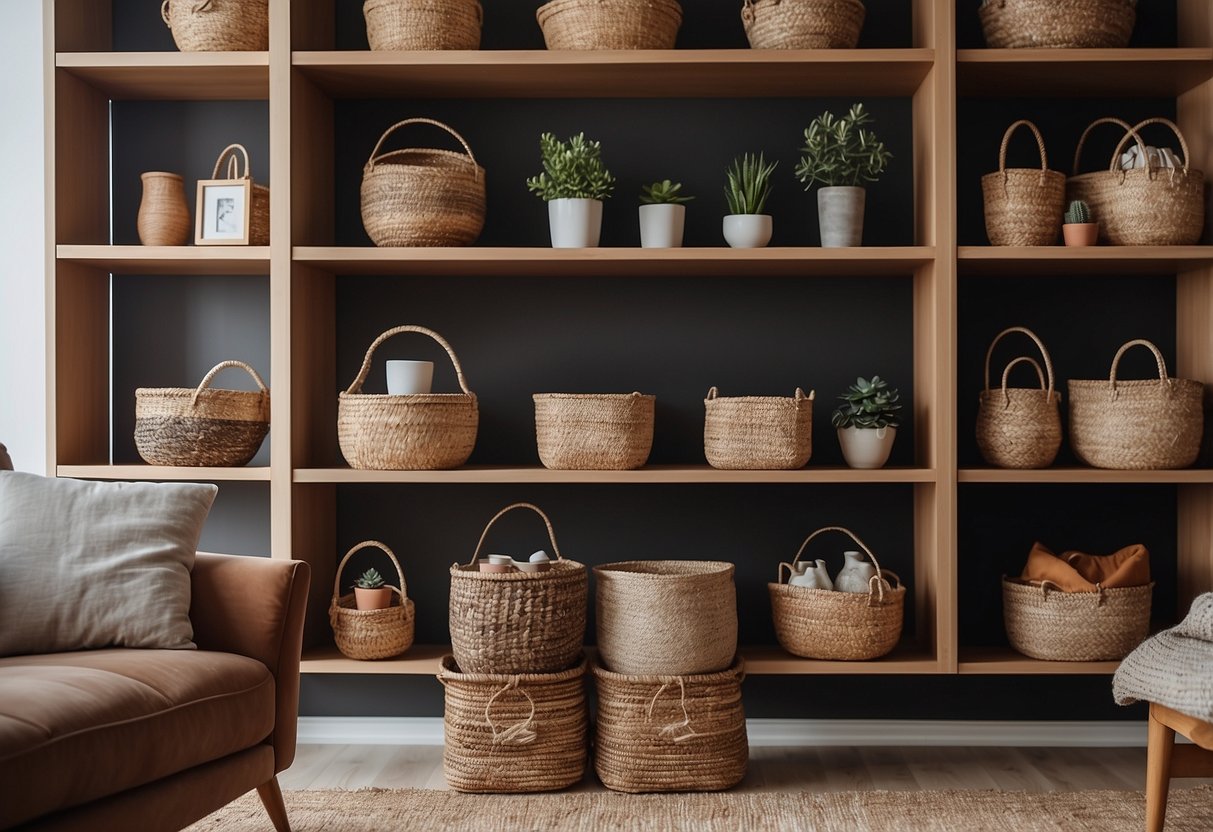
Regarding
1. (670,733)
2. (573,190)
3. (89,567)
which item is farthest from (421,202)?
(670,733)

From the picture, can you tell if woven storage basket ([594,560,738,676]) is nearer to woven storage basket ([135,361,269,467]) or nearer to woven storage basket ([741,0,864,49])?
woven storage basket ([135,361,269,467])

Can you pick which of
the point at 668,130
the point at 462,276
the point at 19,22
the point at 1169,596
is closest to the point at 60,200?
the point at 19,22

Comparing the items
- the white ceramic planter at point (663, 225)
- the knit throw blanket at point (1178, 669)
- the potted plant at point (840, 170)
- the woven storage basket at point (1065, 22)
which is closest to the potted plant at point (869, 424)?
the potted plant at point (840, 170)

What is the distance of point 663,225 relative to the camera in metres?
2.63

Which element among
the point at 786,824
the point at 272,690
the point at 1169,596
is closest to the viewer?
the point at 272,690

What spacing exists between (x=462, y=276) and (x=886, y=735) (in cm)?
182

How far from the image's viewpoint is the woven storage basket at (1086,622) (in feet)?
8.27

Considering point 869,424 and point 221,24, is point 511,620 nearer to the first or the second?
point 869,424

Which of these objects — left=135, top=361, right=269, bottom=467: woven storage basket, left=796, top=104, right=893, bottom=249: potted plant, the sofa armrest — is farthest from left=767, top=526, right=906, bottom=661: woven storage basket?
left=135, top=361, right=269, bottom=467: woven storage basket

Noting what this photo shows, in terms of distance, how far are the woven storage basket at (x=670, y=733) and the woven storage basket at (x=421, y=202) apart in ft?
4.09

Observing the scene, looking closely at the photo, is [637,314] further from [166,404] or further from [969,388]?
[166,404]

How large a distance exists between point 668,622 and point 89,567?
1.30 metres

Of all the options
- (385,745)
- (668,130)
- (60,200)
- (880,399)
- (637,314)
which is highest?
(668,130)

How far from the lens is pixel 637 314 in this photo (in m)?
2.91
